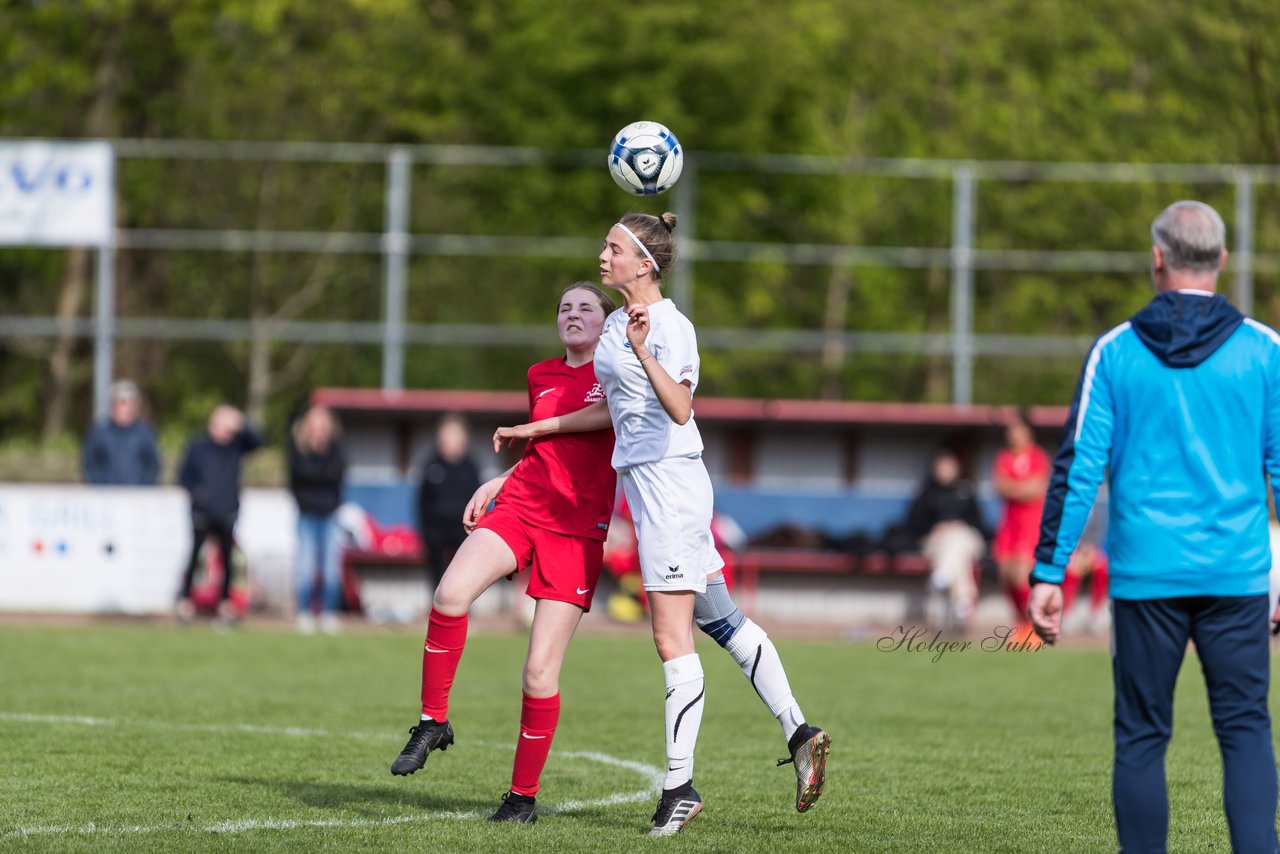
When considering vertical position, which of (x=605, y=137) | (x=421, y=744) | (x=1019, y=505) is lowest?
(x=421, y=744)

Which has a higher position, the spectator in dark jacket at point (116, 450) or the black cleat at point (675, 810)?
the spectator in dark jacket at point (116, 450)

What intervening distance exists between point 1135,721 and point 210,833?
3.08 metres

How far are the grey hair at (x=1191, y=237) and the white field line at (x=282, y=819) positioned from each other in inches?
126

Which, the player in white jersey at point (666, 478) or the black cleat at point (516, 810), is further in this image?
the black cleat at point (516, 810)

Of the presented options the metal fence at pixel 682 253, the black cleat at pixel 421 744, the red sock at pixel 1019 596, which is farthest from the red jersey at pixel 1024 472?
the black cleat at pixel 421 744

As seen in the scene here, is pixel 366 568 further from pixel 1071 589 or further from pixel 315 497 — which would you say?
pixel 1071 589

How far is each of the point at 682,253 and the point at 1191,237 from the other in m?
17.1

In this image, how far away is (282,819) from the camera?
6.70m

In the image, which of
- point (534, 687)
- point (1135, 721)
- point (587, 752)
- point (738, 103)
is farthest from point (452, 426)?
point (738, 103)

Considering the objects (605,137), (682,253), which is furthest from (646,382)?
(605,137)

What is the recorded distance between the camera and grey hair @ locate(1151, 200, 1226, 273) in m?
5.01

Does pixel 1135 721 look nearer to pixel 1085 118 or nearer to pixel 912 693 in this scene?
pixel 912 693

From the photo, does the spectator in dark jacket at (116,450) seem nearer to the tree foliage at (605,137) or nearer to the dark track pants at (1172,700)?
the tree foliage at (605,137)

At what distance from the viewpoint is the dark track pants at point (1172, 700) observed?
16.4 ft
